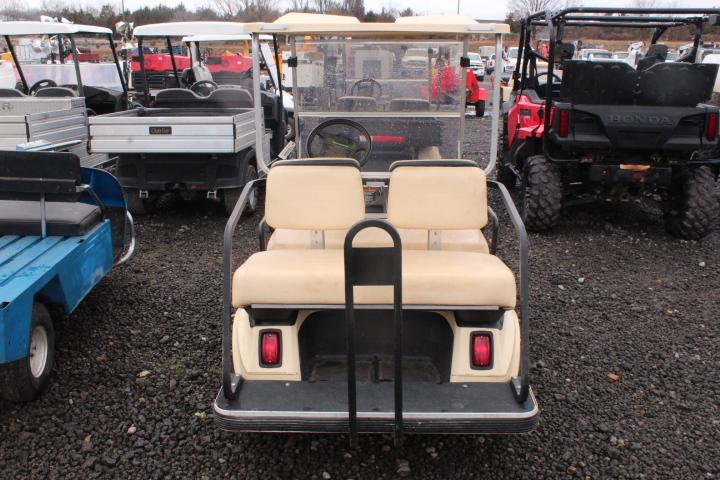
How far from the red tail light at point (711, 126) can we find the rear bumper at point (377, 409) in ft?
13.2

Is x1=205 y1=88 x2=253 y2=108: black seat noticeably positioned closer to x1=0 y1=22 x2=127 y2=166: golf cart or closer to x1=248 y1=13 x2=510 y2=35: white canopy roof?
x1=0 y1=22 x2=127 y2=166: golf cart

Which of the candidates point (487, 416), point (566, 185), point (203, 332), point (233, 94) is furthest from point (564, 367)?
point (233, 94)

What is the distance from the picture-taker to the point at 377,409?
2436 mm

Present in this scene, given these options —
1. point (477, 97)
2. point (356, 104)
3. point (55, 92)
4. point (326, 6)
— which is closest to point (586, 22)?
point (356, 104)

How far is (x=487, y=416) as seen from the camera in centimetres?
239

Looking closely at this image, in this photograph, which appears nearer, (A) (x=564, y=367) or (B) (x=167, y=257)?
(A) (x=564, y=367)

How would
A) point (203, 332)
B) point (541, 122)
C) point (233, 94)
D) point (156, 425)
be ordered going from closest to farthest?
point (156, 425) < point (203, 332) < point (541, 122) < point (233, 94)

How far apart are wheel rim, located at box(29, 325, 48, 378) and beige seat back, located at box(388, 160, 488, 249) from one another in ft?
6.06

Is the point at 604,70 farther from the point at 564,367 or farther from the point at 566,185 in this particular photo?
the point at 564,367

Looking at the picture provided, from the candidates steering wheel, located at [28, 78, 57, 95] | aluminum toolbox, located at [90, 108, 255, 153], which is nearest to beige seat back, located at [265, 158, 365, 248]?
aluminum toolbox, located at [90, 108, 255, 153]

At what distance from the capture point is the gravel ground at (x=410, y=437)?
267 centimetres

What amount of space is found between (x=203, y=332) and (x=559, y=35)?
151 inches

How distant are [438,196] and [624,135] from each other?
3209 millimetres

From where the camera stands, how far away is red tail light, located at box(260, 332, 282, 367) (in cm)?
264
